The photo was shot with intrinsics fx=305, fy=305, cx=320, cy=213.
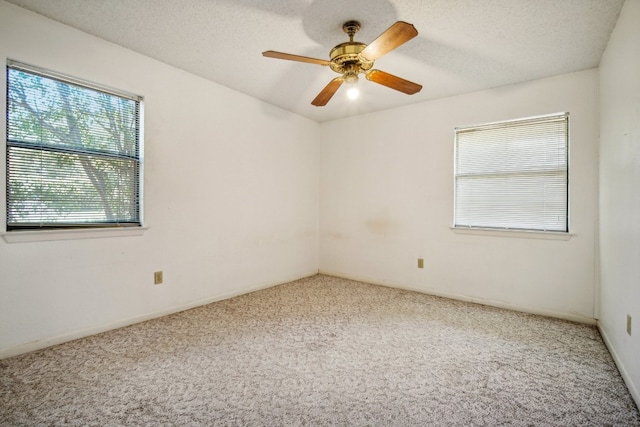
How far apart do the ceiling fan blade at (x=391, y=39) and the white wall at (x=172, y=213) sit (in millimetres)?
1973

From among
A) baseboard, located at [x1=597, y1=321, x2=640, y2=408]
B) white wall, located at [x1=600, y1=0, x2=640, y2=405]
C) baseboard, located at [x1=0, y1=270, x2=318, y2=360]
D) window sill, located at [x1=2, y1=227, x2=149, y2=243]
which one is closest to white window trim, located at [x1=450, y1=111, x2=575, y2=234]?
white wall, located at [x1=600, y1=0, x2=640, y2=405]

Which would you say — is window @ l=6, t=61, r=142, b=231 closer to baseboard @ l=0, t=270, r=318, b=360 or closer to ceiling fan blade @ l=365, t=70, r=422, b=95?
baseboard @ l=0, t=270, r=318, b=360

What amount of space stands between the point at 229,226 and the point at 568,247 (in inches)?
137

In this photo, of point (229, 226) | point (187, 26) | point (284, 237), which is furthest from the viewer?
point (284, 237)

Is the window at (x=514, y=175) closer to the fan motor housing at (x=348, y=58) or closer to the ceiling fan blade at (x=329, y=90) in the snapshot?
the ceiling fan blade at (x=329, y=90)

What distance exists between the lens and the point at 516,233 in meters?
3.17

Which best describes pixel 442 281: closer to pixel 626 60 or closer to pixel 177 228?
pixel 626 60

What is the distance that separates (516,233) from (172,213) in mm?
3491

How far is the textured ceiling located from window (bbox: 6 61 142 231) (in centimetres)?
51

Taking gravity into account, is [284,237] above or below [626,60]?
below

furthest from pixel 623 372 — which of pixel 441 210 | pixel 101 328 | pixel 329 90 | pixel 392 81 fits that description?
pixel 101 328

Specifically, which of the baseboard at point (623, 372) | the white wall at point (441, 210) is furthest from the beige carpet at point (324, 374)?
the white wall at point (441, 210)

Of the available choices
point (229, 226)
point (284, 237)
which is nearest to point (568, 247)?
point (284, 237)

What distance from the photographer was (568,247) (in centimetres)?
292
